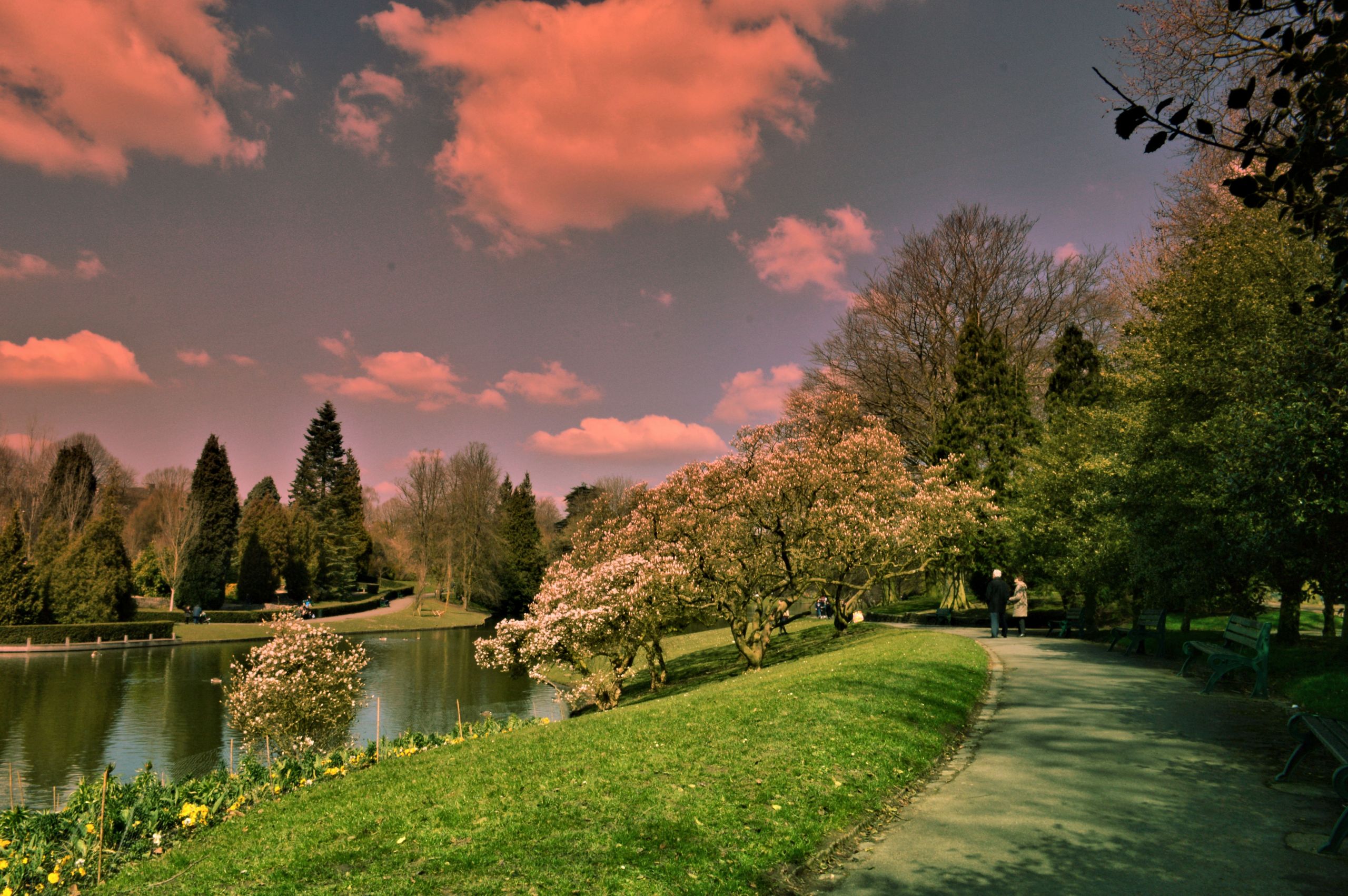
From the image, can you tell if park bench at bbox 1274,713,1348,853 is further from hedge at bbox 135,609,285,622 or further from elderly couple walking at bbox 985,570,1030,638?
hedge at bbox 135,609,285,622

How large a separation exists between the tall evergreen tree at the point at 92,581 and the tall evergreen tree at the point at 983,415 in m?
46.1

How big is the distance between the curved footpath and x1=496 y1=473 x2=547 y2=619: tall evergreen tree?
57053mm

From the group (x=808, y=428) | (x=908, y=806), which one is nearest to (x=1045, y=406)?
(x=808, y=428)

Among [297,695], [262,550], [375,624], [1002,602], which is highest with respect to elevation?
[262,550]

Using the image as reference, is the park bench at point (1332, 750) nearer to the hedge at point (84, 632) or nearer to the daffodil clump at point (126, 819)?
the daffodil clump at point (126, 819)

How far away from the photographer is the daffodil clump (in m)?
6.71

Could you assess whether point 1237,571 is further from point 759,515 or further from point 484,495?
point 484,495

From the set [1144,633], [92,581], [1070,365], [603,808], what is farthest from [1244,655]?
[92,581]

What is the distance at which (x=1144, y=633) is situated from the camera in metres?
17.5

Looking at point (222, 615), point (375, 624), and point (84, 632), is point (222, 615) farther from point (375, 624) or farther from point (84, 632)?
point (84, 632)

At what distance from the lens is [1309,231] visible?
4.17 metres

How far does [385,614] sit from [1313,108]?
232 ft

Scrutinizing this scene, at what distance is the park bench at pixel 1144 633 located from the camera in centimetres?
1661

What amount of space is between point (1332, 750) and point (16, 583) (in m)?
53.6
